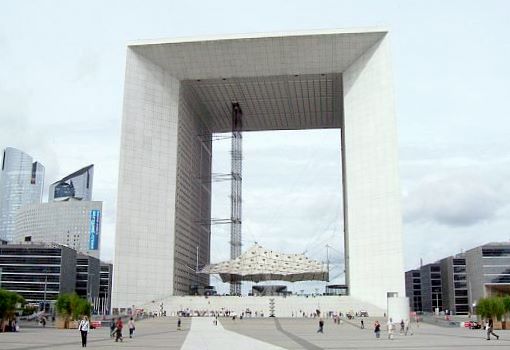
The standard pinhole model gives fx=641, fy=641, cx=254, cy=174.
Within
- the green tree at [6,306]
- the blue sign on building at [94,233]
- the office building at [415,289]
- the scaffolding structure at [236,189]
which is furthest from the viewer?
the blue sign on building at [94,233]

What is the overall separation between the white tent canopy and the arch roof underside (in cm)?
1958

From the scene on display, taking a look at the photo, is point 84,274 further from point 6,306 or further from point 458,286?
point 6,306

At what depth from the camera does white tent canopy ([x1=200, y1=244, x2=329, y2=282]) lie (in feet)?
263

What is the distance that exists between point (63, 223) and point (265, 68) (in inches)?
5411

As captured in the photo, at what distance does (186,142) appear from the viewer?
79938mm

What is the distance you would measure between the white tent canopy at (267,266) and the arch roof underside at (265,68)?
19.6 m

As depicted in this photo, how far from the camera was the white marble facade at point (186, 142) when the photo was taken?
227ft

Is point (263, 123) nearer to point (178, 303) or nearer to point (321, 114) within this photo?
point (321, 114)

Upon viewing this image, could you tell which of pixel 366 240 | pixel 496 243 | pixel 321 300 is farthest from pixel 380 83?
pixel 496 243

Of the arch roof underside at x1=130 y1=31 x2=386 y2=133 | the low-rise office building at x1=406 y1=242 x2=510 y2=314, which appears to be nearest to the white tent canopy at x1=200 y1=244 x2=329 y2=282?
the arch roof underside at x1=130 y1=31 x2=386 y2=133

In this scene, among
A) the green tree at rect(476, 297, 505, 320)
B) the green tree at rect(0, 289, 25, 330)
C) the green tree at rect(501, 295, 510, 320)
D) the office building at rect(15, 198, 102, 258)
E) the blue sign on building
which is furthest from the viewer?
the office building at rect(15, 198, 102, 258)

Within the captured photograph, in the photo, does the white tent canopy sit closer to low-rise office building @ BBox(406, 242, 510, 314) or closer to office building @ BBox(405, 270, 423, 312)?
low-rise office building @ BBox(406, 242, 510, 314)

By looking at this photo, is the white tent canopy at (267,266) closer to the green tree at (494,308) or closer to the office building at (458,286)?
the green tree at (494,308)

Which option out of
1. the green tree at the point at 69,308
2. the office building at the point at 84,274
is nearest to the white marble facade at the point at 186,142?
the green tree at the point at 69,308
